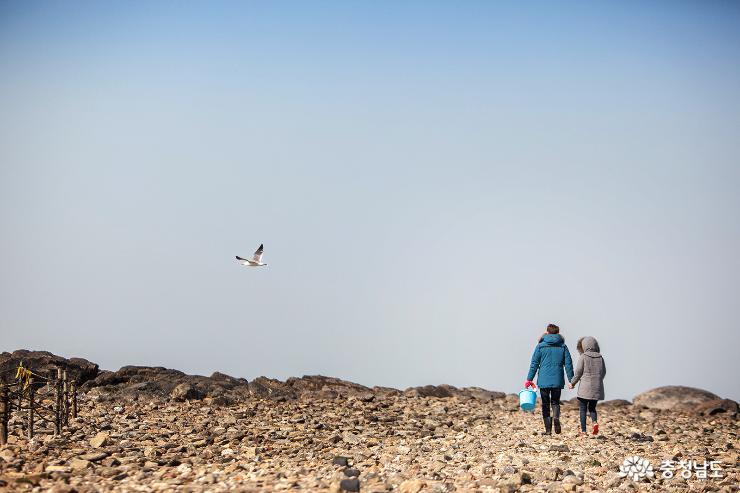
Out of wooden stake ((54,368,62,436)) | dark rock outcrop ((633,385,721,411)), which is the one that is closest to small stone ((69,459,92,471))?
wooden stake ((54,368,62,436))

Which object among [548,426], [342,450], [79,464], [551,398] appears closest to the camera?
[79,464]

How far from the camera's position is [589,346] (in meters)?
21.9

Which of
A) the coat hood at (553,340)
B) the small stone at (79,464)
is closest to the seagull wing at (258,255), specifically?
the coat hood at (553,340)

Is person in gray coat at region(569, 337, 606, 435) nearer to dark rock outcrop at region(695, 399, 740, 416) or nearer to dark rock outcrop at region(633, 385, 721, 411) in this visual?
dark rock outcrop at region(695, 399, 740, 416)

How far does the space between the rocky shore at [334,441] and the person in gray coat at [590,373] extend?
1.03 metres

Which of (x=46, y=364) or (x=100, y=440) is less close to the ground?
(x=46, y=364)

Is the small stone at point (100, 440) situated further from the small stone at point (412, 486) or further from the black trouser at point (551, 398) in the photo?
the black trouser at point (551, 398)

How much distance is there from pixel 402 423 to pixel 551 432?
3923mm

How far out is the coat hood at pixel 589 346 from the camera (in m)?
21.8

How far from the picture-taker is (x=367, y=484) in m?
16.3

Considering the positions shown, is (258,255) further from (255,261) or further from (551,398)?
(551,398)

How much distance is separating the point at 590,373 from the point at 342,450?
19.3 ft

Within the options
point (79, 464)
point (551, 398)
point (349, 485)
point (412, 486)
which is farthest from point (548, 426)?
point (79, 464)

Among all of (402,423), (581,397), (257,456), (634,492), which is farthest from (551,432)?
(257,456)
